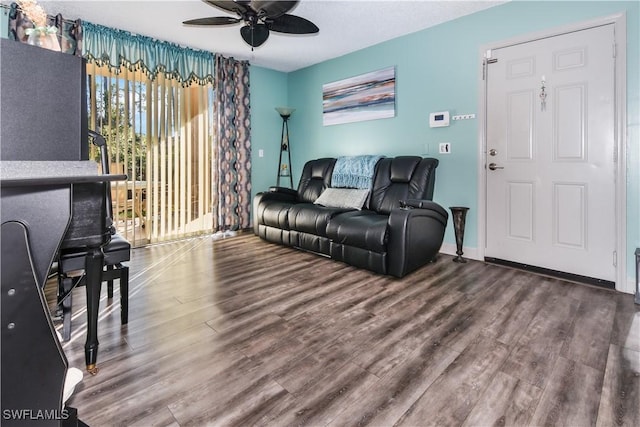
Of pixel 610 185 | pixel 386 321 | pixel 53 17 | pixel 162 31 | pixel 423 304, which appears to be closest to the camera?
pixel 386 321

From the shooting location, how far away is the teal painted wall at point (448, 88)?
2.59 m

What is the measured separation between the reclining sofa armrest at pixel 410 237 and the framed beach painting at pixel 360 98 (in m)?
1.61

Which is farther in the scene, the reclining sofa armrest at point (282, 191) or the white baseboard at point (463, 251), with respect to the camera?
the reclining sofa armrest at point (282, 191)

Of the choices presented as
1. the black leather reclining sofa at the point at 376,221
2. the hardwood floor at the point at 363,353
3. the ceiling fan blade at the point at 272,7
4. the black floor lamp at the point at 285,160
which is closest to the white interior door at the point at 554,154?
the hardwood floor at the point at 363,353

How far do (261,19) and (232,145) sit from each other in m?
2.50

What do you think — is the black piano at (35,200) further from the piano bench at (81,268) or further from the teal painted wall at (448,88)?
the teal painted wall at (448,88)

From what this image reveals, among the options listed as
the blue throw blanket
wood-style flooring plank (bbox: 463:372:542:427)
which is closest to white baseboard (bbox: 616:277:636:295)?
wood-style flooring plank (bbox: 463:372:542:427)

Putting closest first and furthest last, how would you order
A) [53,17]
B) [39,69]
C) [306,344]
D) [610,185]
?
[39,69], [306,344], [610,185], [53,17]

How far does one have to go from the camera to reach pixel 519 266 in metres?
3.23

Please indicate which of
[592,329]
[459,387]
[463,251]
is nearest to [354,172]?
[463,251]

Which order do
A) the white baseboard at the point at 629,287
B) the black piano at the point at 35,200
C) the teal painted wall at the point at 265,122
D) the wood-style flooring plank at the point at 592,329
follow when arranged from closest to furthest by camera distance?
the black piano at the point at 35,200, the wood-style flooring plank at the point at 592,329, the white baseboard at the point at 629,287, the teal painted wall at the point at 265,122

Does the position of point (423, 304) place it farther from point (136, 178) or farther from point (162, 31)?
point (162, 31)

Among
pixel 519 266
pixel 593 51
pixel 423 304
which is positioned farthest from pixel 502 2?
pixel 423 304

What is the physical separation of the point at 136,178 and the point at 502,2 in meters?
4.38
